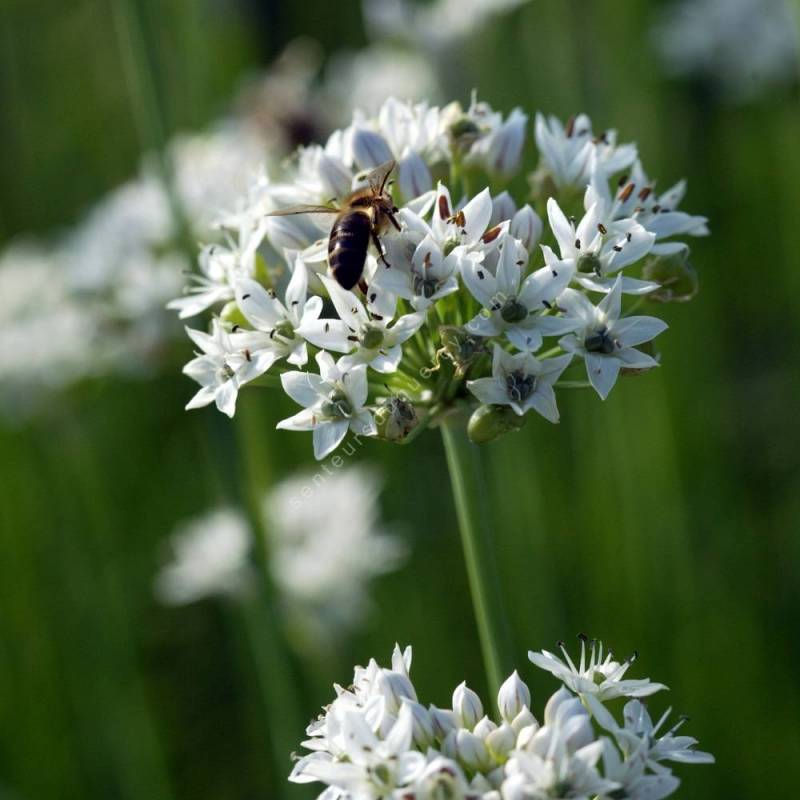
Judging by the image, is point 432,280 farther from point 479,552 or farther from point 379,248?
point 479,552

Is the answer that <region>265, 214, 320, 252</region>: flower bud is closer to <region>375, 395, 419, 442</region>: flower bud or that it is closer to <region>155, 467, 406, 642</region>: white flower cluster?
<region>375, 395, 419, 442</region>: flower bud

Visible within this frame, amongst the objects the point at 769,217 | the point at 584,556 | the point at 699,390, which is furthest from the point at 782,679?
the point at 769,217

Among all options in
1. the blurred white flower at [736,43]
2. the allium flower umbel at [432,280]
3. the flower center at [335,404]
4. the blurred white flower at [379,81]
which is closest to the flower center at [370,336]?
the allium flower umbel at [432,280]

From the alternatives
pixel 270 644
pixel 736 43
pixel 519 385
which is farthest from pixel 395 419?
pixel 736 43

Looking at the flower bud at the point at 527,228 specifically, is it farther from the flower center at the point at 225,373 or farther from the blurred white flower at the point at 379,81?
the blurred white flower at the point at 379,81

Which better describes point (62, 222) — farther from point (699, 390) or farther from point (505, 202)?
point (505, 202)

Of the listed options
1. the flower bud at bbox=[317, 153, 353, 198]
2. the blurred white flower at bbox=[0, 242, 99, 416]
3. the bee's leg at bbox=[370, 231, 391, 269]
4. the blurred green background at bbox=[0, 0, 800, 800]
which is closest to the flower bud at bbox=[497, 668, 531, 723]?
the bee's leg at bbox=[370, 231, 391, 269]
